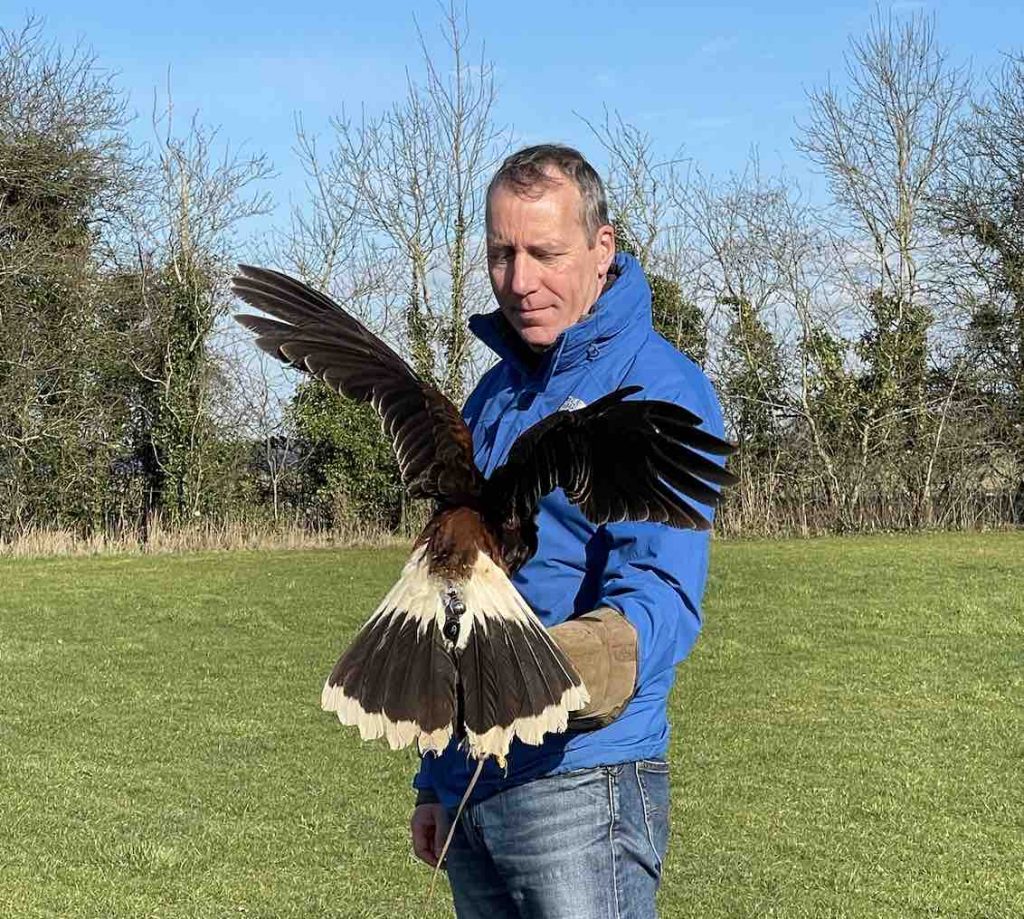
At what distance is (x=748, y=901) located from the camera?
6.05 metres

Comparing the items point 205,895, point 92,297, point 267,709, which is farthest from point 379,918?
point 92,297

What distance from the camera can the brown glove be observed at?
2148mm

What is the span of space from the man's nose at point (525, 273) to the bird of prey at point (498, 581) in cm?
33

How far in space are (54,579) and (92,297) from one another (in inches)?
307

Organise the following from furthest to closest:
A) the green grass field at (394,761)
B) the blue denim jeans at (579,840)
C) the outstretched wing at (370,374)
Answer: the green grass field at (394,761) → the outstretched wing at (370,374) → the blue denim jeans at (579,840)

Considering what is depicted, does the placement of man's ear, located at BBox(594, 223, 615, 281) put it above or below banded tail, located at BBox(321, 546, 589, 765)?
above

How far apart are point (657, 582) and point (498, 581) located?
0.93 feet

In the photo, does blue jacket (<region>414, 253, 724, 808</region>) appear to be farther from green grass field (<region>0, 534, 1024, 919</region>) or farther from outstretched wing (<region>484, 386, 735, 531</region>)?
green grass field (<region>0, 534, 1024, 919</region>)

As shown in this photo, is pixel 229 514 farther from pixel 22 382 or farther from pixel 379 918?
pixel 379 918

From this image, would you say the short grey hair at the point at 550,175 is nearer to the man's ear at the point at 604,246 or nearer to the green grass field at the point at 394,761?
the man's ear at the point at 604,246

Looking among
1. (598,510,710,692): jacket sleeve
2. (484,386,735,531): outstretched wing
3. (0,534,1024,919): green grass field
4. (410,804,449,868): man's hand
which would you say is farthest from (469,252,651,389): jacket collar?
(0,534,1024,919): green grass field

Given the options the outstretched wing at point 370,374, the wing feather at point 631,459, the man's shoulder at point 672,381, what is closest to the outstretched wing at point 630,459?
the wing feather at point 631,459

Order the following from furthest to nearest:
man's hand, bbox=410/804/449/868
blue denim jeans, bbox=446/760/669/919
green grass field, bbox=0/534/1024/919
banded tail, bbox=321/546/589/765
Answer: green grass field, bbox=0/534/1024/919 → man's hand, bbox=410/804/449/868 → blue denim jeans, bbox=446/760/669/919 → banded tail, bbox=321/546/589/765

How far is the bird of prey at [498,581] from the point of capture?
6.95 ft
